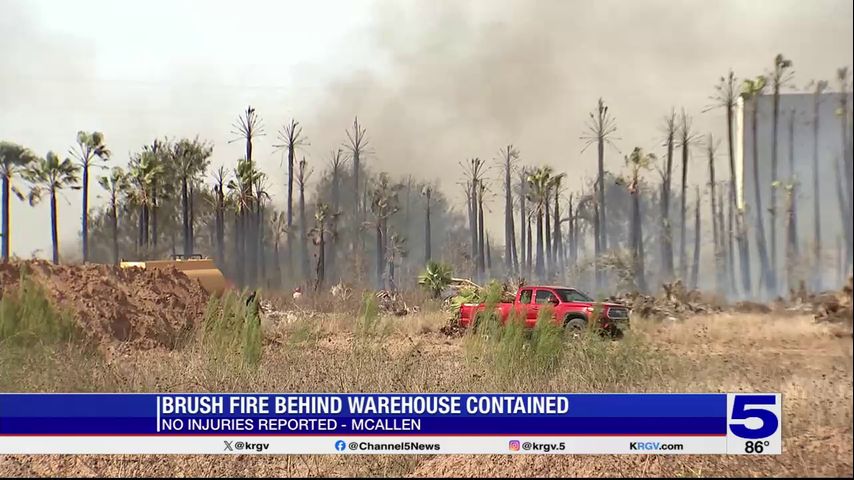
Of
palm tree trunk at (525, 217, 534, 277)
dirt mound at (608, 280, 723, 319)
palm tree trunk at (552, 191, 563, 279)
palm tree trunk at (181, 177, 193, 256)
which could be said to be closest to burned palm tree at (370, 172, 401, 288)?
palm tree trunk at (525, 217, 534, 277)

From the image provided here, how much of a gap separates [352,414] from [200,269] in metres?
2.03

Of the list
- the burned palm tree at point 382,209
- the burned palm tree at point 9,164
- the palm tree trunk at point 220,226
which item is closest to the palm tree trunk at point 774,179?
the burned palm tree at point 382,209

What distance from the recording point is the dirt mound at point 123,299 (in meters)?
4.98

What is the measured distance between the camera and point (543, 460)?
384 centimetres

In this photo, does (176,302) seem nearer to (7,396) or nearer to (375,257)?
(7,396)

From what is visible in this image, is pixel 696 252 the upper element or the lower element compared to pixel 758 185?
lower

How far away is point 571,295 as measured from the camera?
4.35 meters

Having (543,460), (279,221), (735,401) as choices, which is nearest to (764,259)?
(735,401)

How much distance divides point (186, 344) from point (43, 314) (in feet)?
4.03

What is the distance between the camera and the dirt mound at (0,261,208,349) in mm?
4984

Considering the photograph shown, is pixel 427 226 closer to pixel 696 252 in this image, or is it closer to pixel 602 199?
pixel 602 199

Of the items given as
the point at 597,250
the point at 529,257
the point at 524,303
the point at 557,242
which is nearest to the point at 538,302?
the point at 524,303

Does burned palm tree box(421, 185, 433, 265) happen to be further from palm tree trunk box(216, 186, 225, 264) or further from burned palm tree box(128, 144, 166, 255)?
burned palm tree box(128, 144, 166, 255)

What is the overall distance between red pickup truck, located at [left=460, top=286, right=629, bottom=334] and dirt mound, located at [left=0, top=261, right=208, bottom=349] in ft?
7.77
